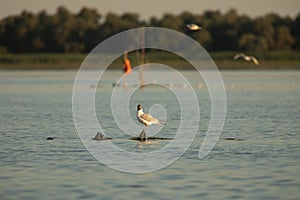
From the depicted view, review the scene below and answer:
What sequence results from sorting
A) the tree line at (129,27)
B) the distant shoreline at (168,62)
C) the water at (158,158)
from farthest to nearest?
the tree line at (129,27) → the distant shoreline at (168,62) → the water at (158,158)

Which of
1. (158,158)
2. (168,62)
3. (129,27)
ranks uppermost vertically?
(129,27)

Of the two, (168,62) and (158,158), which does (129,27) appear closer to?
(168,62)

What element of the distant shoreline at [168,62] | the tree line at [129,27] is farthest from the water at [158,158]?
the tree line at [129,27]

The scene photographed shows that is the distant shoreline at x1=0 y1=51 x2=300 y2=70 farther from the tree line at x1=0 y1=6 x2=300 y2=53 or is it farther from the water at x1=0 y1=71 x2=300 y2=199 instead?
the water at x1=0 y1=71 x2=300 y2=199

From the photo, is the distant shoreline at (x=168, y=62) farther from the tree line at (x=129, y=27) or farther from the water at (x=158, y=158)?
the water at (x=158, y=158)

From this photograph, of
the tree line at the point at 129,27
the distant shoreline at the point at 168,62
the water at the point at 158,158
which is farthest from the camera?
the tree line at the point at 129,27

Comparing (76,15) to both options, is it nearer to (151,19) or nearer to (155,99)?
(151,19)

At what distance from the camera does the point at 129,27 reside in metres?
112

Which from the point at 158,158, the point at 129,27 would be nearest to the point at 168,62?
the point at 129,27

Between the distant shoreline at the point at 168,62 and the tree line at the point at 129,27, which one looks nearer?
the distant shoreline at the point at 168,62

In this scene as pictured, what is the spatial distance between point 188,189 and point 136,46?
8964 centimetres

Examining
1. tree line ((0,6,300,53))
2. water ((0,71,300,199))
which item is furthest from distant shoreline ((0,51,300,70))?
water ((0,71,300,199))

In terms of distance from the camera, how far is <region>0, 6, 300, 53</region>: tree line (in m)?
103

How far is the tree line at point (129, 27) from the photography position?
338ft
